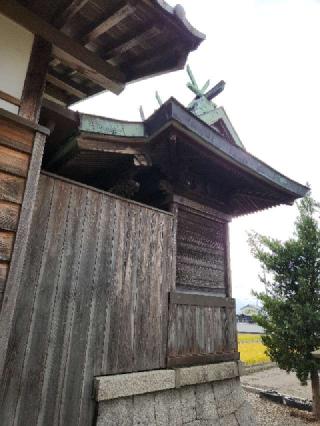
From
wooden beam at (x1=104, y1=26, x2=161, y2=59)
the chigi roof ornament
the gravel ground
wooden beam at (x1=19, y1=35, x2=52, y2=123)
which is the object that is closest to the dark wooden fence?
wooden beam at (x1=19, y1=35, x2=52, y2=123)

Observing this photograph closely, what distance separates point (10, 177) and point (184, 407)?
4461 mm

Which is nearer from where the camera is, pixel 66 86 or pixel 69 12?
pixel 69 12

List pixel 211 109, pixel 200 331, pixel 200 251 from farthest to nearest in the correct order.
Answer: pixel 211 109 < pixel 200 251 < pixel 200 331

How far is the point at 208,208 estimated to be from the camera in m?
6.33

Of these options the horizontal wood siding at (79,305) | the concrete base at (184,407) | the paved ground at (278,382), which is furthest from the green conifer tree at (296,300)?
the horizontal wood siding at (79,305)

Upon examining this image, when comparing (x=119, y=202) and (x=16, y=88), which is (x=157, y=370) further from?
(x=16, y=88)

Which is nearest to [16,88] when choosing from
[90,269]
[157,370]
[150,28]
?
[150,28]

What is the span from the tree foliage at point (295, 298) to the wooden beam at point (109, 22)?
10218 mm

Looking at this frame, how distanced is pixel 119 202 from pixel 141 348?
2.23m

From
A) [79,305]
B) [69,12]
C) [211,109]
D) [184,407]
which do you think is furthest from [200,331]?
[211,109]

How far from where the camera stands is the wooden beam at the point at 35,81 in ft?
9.42

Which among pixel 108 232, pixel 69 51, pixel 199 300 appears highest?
pixel 69 51

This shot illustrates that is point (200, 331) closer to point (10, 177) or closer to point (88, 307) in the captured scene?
point (88, 307)

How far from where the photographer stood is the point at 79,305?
3719 millimetres
